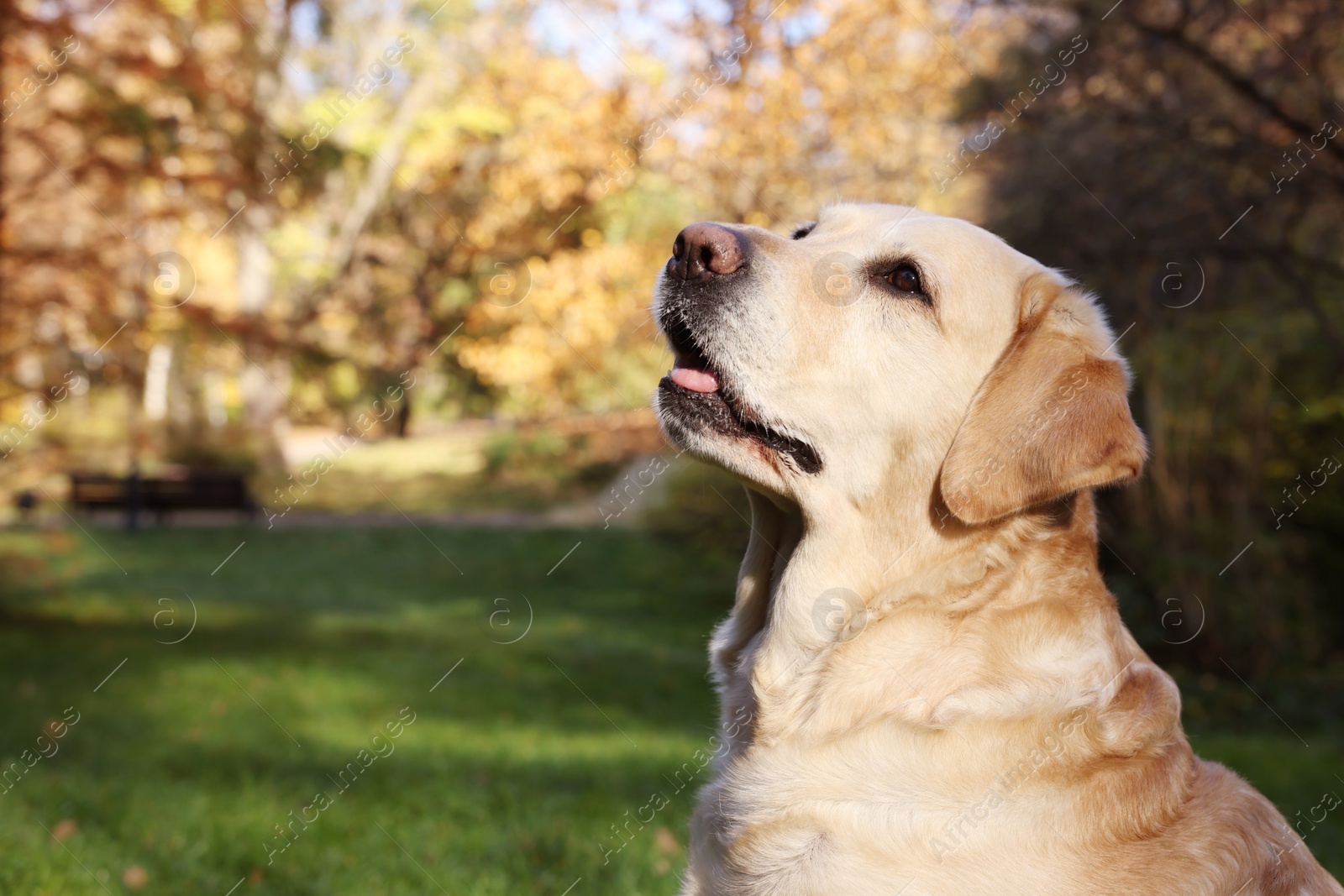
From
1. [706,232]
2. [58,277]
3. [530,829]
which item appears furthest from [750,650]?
[58,277]

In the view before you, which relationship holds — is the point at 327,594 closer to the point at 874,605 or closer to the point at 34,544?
the point at 34,544

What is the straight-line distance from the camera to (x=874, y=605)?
8.54 feet

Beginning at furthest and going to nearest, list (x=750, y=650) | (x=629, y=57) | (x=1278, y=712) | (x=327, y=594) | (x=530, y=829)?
(x=327, y=594)
(x=629, y=57)
(x=1278, y=712)
(x=530, y=829)
(x=750, y=650)

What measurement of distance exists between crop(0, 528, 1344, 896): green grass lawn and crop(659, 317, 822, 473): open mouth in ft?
6.96

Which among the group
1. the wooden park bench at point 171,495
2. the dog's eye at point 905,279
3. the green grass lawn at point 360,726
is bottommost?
the wooden park bench at point 171,495

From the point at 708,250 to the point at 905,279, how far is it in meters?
0.57

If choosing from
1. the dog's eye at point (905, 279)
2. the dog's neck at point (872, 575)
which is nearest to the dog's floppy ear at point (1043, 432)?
the dog's neck at point (872, 575)

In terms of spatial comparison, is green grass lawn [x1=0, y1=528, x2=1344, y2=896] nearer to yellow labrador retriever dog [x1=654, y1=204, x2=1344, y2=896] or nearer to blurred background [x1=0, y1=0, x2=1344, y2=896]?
blurred background [x1=0, y1=0, x2=1344, y2=896]

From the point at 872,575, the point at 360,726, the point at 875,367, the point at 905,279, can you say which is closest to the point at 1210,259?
the point at 905,279

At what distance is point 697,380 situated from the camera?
2.73 metres

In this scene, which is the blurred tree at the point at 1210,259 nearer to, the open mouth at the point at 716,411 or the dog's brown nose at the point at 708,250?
the dog's brown nose at the point at 708,250

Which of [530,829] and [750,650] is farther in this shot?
[530,829]

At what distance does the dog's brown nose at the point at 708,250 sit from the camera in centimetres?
268

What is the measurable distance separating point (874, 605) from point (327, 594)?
13170mm
